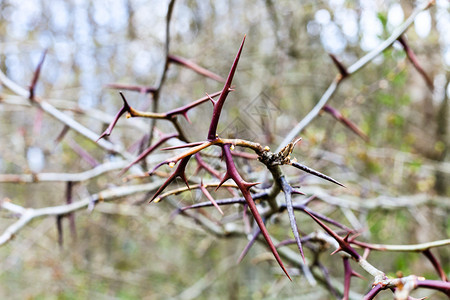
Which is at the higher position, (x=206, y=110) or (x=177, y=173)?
(x=177, y=173)

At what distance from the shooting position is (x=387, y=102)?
2.48 meters

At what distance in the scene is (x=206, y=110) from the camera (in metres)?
3.26

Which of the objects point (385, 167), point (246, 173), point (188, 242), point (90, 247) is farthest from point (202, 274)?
point (246, 173)

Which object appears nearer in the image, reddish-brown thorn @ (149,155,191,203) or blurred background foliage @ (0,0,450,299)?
reddish-brown thorn @ (149,155,191,203)

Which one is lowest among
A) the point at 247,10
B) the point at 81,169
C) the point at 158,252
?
the point at 158,252

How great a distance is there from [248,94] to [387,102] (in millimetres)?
1301

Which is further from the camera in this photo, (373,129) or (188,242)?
(188,242)

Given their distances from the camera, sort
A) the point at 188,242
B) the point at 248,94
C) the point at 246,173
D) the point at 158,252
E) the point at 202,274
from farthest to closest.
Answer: the point at 158,252 → the point at 202,274 → the point at 188,242 → the point at 248,94 → the point at 246,173

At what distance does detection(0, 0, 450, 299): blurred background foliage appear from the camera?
2.77m

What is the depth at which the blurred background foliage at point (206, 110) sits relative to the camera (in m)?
2.77

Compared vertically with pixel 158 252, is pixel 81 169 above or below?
above

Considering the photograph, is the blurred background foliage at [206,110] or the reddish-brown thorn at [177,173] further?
the blurred background foliage at [206,110]

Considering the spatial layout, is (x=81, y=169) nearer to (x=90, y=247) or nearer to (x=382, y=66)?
(x=90, y=247)

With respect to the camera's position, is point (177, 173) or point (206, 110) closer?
point (177, 173)
